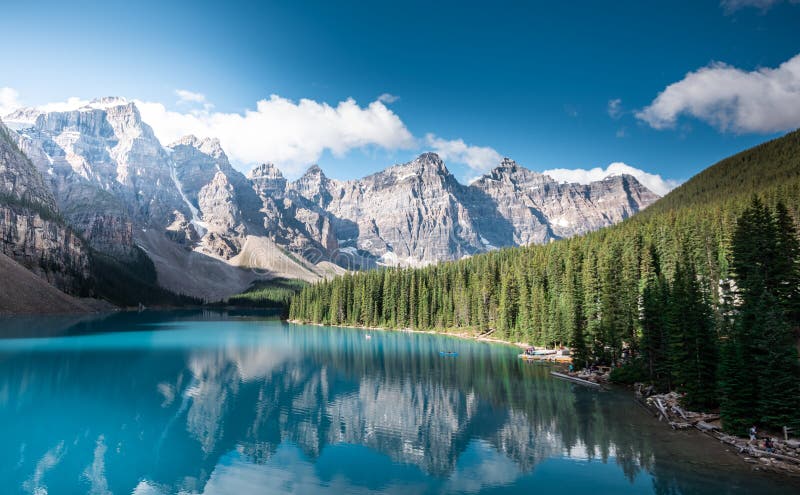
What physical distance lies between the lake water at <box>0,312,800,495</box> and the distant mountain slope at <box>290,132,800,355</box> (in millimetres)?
14006

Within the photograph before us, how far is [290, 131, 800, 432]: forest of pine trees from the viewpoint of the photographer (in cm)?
3141

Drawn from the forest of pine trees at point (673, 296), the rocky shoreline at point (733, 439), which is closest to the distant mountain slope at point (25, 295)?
the forest of pine trees at point (673, 296)

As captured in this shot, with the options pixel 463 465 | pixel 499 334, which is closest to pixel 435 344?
pixel 499 334

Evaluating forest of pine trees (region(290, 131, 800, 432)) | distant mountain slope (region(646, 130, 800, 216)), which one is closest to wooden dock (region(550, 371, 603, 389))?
forest of pine trees (region(290, 131, 800, 432))

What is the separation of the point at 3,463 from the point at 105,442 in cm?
531

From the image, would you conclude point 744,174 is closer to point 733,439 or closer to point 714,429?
point 714,429

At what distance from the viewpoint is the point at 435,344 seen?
303 ft

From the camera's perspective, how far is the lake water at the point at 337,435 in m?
24.4

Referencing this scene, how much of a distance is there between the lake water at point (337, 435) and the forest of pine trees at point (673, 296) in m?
5.40

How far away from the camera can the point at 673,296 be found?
43.5m

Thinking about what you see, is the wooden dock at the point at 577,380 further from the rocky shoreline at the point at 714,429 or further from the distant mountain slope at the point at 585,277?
the distant mountain slope at the point at 585,277

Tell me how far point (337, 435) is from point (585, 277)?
52.3 meters

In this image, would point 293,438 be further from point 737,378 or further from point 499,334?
point 499,334

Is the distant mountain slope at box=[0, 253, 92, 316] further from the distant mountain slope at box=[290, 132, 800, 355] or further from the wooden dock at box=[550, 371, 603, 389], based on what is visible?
the wooden dock at box=[550, 371, 603, 389]
